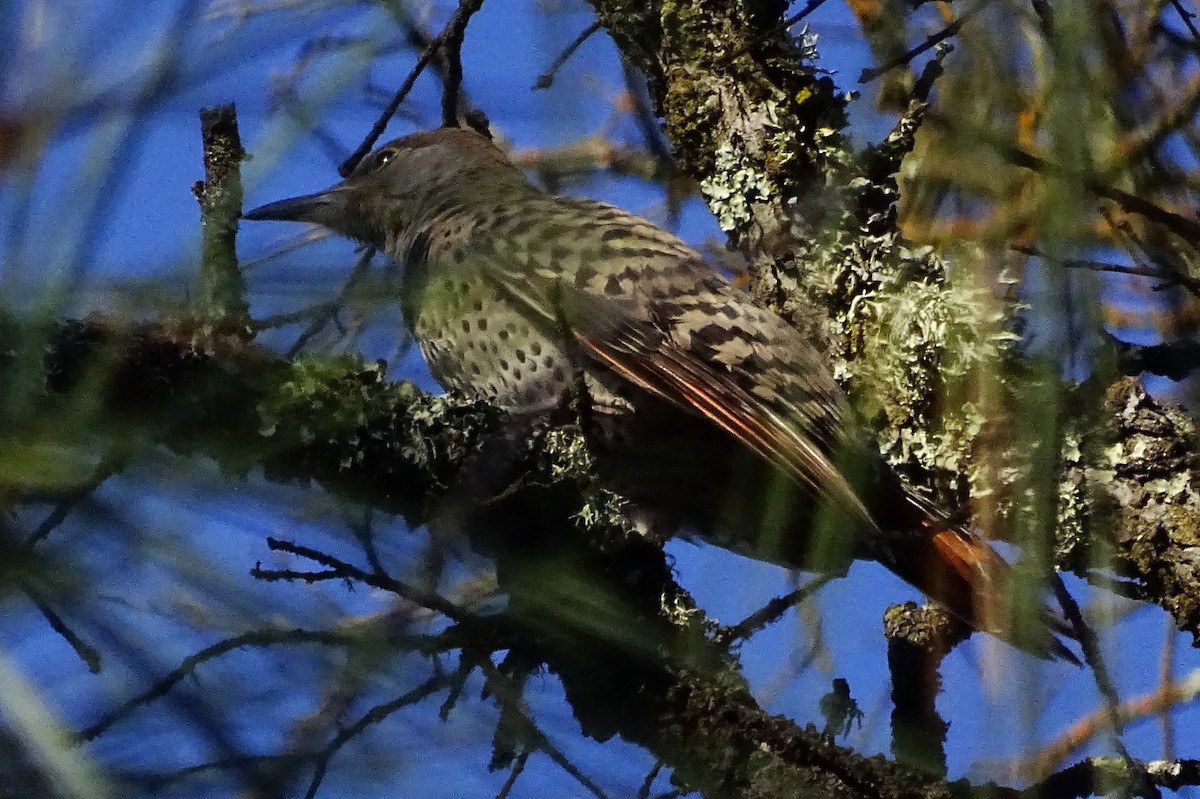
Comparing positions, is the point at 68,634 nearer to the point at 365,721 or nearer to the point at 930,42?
the point at 365,721

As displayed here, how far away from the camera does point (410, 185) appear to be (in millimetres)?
4465

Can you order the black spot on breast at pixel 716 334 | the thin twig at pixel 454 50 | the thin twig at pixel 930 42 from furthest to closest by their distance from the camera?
the black spot on breast at pixel 716 334
the thin twig at pixel 454 50
the thin twig at pixel 930 42

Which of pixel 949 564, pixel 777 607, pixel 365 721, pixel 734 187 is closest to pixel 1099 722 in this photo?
pixel 777 607

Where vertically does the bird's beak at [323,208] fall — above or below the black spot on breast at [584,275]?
above

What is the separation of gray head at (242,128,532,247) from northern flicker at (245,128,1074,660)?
1 centimetres

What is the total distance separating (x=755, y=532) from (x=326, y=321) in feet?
2.96

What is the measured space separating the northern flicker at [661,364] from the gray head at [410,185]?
0.04 ft

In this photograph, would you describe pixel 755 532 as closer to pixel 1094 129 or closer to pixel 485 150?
pixel 1094 129

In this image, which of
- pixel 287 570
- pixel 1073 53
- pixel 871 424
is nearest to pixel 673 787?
pixel 287 570

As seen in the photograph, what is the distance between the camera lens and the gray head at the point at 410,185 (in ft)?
13.8

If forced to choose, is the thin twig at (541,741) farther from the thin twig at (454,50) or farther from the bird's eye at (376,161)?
the bird's eye at (376,161)

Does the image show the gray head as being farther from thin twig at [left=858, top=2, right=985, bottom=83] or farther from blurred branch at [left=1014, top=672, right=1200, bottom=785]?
thin twig at [left=858, top=2, right=985, bottom=83]

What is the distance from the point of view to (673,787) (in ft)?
5.28

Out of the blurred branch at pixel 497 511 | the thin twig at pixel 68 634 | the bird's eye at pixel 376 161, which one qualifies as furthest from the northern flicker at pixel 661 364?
the thin twig at pixel 68 634
